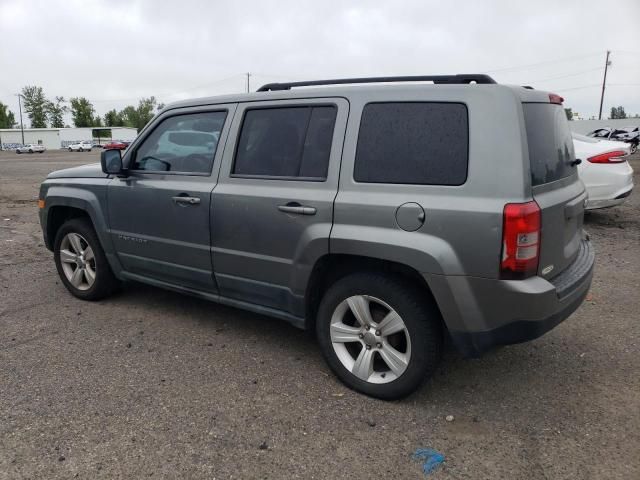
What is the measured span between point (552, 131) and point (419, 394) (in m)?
1.80

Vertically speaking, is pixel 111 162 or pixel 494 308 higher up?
pixel 111 162

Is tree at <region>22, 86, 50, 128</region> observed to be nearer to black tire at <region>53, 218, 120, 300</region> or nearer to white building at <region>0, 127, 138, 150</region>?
white building at <region>0, 127, 138, 150</region>

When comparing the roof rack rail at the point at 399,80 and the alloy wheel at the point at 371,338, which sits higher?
the roof rack rail at the point at 399,80

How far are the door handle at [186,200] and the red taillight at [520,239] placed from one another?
220 centimetres

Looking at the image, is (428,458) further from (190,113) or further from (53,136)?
(53,136)

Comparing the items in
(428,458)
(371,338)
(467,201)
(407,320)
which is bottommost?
(428,458)

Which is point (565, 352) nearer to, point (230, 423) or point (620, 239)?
point (230, 423)

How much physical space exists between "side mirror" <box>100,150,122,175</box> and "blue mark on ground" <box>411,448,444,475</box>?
3.17 metres

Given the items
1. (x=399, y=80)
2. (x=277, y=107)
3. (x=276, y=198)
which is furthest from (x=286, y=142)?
(x=399, y=80)

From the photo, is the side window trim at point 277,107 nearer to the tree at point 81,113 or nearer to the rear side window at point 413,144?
the rear side window at point 413,144

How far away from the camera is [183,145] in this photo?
404cm

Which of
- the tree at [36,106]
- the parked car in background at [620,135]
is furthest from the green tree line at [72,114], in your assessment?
the parked car in background at [620,135]

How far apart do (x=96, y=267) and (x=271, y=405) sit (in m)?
2.50

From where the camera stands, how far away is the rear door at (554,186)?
8.98 feet
